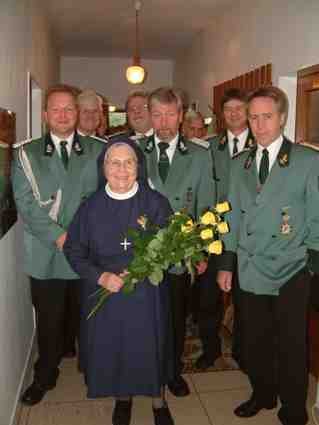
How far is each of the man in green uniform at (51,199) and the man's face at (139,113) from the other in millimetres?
896

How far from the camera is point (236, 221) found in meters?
2.39

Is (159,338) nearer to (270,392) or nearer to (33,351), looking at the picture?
(270,392)

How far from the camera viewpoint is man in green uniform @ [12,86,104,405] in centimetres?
238

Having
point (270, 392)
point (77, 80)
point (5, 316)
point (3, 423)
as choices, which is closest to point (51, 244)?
point (5, 316)

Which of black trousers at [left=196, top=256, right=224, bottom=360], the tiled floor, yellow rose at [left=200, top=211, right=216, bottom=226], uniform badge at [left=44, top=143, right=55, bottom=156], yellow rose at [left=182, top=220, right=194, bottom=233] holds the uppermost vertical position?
uniform badge at [left=44, top=143, right=55, bottom=156]

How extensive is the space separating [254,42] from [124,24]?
8.32 feet

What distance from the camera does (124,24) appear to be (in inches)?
256

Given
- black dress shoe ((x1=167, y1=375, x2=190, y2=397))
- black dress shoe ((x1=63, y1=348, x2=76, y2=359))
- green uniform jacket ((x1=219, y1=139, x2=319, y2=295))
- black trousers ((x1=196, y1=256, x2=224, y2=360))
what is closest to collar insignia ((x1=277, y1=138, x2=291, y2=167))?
green uniform jacket ((x1=219, y1=139, x2=319, y2=295))

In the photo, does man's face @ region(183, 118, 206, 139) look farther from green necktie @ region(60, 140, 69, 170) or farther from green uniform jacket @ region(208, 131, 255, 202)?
green necktie @ region(60, 140, 69, 170)

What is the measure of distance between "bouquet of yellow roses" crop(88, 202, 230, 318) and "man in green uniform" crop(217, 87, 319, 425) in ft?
1.20

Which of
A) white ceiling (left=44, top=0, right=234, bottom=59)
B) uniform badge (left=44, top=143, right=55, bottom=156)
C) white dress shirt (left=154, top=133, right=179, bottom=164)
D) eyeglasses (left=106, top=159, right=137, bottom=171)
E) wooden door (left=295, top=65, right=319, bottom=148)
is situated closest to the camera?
eyeglasses (left=106, top=159, right=137, bottom=171)

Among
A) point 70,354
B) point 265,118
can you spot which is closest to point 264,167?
point 265,118

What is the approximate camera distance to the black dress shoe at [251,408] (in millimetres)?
2520

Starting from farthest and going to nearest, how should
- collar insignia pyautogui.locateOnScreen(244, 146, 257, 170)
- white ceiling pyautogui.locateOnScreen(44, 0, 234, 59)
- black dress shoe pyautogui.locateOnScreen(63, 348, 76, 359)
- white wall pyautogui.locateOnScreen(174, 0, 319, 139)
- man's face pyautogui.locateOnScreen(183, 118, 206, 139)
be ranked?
white ceiling pyautogui.locateOnScreen(44, 0, 234, 59) < man's face pyautogui.locateOnScreen(183, 118, 206, 139) < white wall pyautogui.locateOnScreen(174, 0, 319, 139) < black dress shoe pyautogui.locateOnScreen(63, 348, 76, 359) < collar insignia pyautogui.locateOnScreen(244, 146, 257, 170)
